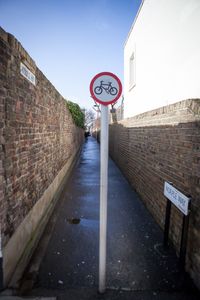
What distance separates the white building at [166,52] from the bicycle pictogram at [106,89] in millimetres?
2777

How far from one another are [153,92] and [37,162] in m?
4.62

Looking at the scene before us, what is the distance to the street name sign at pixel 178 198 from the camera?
2.73 metres

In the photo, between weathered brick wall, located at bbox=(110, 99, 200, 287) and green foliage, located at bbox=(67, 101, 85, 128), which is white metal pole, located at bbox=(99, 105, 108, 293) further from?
green foliage, located at bbox=(67, 101, 85, 128)

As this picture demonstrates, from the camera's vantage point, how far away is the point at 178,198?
2.98 meters

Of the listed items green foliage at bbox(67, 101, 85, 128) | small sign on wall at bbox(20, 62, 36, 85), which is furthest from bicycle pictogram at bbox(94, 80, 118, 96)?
green foliage at bbox(67, 101, 85, 128)

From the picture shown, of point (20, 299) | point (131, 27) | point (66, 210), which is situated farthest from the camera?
point (131, 27)

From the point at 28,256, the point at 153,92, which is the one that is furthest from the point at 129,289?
the point at 153,92

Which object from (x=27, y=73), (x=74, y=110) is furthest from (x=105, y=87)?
(x=74, y=110)

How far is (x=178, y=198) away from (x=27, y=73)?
3280 mm

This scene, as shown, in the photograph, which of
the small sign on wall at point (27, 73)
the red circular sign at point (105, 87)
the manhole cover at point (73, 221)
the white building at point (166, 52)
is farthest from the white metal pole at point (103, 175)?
the white building at point (166, 52)

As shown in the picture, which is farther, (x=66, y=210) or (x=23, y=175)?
(x=66, y=210)

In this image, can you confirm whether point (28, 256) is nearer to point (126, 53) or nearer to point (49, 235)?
point (49, 235)

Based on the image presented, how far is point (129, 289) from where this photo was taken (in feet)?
8.42

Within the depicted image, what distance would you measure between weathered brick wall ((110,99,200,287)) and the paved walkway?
32 cm
